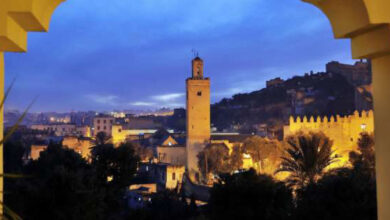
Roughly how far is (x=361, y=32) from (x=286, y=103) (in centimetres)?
5994

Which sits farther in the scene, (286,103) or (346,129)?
(286,103)

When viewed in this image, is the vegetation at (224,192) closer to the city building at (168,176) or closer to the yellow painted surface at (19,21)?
the yellow painted surface at (19,21)

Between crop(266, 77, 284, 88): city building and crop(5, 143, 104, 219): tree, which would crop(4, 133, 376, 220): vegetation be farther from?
crop(266, 77, 284, 88): city building

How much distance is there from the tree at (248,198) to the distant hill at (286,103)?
37.0 metres

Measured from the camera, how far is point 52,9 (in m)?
2.54

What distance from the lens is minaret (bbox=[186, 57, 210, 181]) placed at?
129 feet

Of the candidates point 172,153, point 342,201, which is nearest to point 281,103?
point 172,153

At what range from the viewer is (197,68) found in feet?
136

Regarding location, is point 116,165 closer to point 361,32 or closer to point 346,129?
point 361,32

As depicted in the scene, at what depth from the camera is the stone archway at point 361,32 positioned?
2.16 m

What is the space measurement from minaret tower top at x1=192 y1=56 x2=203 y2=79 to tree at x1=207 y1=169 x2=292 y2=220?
100 ft

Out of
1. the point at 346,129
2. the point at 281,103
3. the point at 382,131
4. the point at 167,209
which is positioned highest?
the point at 281,103

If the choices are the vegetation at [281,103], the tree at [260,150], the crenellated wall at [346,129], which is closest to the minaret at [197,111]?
the tree at [260,150]

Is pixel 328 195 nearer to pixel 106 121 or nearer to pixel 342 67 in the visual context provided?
pixel 342 67
